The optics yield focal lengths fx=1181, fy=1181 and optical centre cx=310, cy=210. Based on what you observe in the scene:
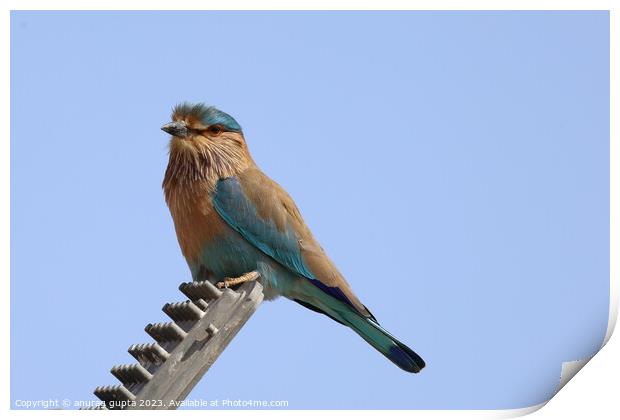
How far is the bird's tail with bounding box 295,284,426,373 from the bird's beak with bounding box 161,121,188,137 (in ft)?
3.72

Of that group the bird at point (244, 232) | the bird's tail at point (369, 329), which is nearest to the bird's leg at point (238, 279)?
the bird at point (244, 232)

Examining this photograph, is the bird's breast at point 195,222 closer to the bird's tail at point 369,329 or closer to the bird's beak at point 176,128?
the bird's beak at point 176,128

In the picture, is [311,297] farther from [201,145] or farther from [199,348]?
[199,348]

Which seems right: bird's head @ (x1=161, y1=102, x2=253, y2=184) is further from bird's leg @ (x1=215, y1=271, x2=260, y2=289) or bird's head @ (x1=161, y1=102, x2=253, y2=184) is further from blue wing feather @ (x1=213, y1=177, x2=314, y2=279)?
bird's leg @ (x1=215, y1=271, x2=260, y2=289)

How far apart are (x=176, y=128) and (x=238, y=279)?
1009mm

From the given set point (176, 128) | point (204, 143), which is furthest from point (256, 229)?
point (176, 128)

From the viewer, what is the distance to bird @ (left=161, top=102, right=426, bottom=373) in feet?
21.2

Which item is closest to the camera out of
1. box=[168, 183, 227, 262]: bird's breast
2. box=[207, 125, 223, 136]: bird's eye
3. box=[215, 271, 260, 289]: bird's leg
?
box=[215, 271, 260, 289]: bird's leg

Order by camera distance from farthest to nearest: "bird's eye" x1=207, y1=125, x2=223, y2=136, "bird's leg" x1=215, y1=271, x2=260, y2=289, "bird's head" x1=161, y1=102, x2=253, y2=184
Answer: "bird's eye" x1=207, y1=125, x2=223, y2=136
"bird's head" x1=161, y1=102, x2=253, y2=184
"bird's leg" x1=215, y1=271, x2=260, y2=289

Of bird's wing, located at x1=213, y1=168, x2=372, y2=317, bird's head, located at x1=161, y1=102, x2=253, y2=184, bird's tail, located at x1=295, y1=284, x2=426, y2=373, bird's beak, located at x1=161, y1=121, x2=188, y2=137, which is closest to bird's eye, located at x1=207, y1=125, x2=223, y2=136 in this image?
bird's head, located at x1=161, y1=102, x2=253, y2=184

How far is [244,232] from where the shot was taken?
21.2ft

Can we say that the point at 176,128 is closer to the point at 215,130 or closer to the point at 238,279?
the point at 215,130

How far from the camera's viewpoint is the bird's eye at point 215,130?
6.77 m
